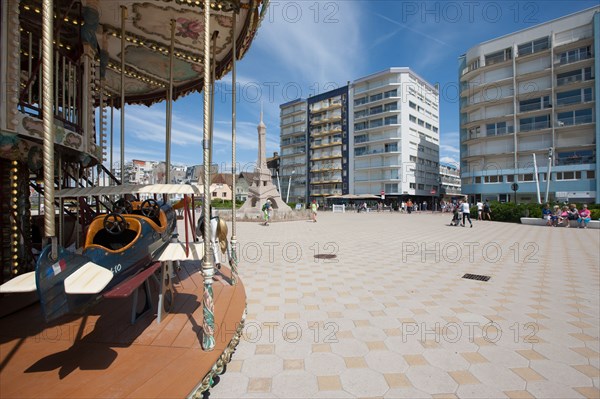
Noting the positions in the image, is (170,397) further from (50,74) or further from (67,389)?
(50,74)

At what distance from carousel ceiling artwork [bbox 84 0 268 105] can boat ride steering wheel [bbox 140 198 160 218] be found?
362 cm

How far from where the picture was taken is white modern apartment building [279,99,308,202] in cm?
7438

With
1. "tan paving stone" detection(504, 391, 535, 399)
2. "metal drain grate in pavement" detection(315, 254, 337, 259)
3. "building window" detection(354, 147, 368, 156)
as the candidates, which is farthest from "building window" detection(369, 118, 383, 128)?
"tan paving stone" detection(504, 391, 535, 399)

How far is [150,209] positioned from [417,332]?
537 centimetres

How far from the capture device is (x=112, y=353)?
3.08 metres

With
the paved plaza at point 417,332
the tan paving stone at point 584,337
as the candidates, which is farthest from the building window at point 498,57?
the tan paving stone at point 584,337

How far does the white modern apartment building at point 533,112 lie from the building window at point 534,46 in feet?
0.41

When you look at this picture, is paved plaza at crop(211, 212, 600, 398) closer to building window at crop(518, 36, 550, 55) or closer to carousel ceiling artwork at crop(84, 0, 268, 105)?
carousel ceiling artwork at crop(84, 0, 268, 105)

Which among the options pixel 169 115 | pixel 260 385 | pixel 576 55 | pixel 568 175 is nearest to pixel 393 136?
pixel 576 55

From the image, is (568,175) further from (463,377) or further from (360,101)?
(463,377)

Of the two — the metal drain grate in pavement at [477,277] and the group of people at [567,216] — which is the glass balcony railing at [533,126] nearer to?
the group of people at [567,216]

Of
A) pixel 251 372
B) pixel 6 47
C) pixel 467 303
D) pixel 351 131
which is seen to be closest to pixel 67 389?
pixel 251 372

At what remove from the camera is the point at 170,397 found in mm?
2355

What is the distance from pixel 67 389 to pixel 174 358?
0.86 metres
